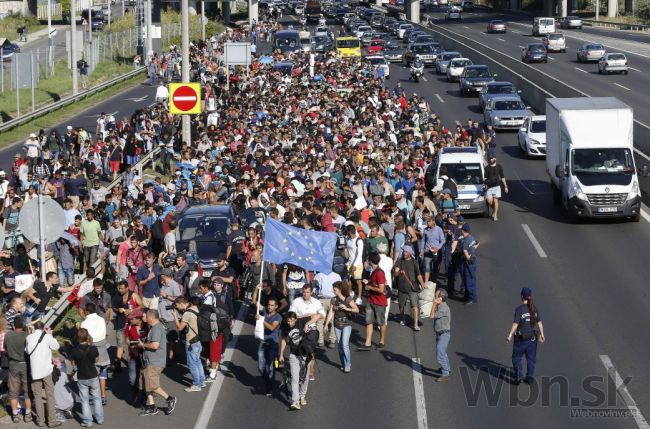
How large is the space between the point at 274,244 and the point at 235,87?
1382 inches

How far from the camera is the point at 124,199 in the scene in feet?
91.5

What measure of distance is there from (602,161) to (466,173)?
3360 mm

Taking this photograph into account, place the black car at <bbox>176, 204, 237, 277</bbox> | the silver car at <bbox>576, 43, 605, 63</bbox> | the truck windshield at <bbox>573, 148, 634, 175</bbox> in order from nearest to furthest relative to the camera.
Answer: the black car at <bbox>176, 204, 237, 277</bbox>
the truck windshield at <bbox>573, 148, 634, 175</bbox>
the silver car at <bbox>576, 43, 605, 63</bbox>

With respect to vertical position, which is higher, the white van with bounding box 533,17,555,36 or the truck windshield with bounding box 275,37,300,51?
the white van with bounding box 533,17,555,36

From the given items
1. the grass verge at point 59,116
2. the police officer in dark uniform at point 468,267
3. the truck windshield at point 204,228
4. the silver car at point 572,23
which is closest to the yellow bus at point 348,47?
the grass verge at point 59,116

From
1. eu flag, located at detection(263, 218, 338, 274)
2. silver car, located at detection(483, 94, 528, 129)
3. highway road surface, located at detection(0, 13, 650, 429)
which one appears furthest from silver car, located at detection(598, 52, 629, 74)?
eu flag, located at detection(263, 218, 338, 274)

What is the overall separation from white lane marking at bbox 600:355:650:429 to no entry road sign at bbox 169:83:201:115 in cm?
1776

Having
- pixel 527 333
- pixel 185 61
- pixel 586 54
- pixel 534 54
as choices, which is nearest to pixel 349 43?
pixel 534 54

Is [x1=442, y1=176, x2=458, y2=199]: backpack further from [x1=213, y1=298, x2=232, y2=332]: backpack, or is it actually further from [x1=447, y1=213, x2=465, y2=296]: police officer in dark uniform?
[x1=213, y1=298, x2=232, y2=332]: backpack

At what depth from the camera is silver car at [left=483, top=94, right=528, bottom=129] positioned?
4553 centimetres

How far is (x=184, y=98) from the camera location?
33.9 metres

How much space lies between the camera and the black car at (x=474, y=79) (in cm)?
5678

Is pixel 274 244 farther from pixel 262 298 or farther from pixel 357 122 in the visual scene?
pixel 357 122

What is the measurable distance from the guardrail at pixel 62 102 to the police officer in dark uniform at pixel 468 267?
2723 cm
